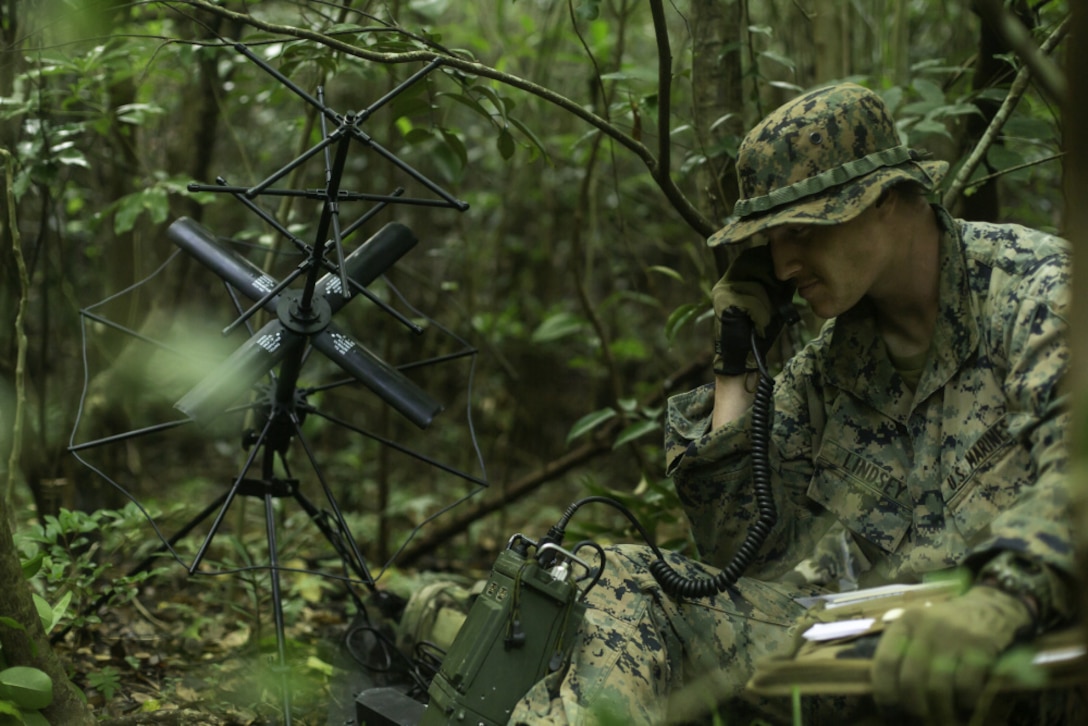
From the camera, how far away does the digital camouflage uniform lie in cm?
209

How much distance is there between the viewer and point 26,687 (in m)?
2.11

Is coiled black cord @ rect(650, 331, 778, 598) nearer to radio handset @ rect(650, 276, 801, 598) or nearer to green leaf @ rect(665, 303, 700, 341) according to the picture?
radio handset @ rect(650, 276, 801, 598)

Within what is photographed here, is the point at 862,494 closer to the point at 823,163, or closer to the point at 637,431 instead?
the point at 823,163

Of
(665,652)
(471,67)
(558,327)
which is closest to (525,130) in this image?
(471,67)

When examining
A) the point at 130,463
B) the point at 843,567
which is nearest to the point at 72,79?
the point at 130,463

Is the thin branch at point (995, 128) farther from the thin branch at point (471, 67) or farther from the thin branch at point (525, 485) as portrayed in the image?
the thin branch at point (525, 485)

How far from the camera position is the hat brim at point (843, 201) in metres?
2.21

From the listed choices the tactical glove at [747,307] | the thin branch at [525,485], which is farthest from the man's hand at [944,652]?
the thin branch at [525,485]

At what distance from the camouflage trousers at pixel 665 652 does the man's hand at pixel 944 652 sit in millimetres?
616

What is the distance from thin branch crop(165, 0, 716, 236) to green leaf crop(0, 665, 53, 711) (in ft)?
4.92

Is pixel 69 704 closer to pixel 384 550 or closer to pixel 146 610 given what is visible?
pixel 146 610

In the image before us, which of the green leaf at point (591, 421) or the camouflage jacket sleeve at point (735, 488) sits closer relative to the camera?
the camouflage jacket sleeve at point (735, 488)

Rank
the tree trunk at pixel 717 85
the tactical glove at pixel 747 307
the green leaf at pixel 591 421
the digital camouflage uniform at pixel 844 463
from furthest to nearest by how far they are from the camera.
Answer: the green leaf at pixel 591 421 < the tree trunk at pixel 717 85 < the tactical glove at pixel 747 307 < the digital camouflage uniform at pixel 844 463

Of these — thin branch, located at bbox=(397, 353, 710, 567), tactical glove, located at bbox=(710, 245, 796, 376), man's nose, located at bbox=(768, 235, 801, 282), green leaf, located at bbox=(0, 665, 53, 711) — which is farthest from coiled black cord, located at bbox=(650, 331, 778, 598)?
thin branch, located at bbox=(397, 353, 710, 567)
